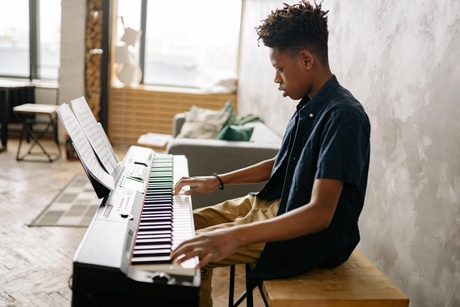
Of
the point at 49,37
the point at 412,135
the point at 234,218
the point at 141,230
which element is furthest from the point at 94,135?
the point at 49,37

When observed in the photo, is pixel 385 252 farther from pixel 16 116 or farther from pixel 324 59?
pixel 16 116

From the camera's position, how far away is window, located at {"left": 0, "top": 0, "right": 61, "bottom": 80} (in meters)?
7.07

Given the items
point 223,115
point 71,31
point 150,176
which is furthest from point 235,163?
point 71,31

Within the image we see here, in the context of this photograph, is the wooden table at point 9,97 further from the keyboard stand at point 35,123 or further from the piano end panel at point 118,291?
the piano end panel at point 118,291

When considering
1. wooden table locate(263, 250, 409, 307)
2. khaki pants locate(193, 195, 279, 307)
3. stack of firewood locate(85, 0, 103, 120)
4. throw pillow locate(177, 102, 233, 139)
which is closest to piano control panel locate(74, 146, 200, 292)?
khaki pants locate(193, 195, 279, 307)

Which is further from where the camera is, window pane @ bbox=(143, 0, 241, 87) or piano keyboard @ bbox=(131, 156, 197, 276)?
window pane @ bbox=(143, 0, 241, 87)

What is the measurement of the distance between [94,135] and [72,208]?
2.55 m

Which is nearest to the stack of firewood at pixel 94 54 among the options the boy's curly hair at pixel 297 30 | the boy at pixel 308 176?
the boy at pixel 308 176

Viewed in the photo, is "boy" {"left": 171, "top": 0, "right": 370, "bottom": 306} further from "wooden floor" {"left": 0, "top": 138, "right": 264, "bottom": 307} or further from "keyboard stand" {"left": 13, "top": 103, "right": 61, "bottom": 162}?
"keyboard stand" {"left": 13, "top": 103, "right": 61, "bottom": 162}

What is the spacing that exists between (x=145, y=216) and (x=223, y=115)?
2.77m

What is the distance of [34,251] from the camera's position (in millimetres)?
3141

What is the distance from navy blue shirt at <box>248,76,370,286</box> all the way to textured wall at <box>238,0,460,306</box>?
0.99 feet

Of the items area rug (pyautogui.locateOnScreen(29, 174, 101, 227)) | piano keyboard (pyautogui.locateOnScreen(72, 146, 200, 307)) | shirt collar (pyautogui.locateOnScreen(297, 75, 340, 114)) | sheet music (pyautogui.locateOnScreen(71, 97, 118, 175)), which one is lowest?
area rug (pyautogui.locateOnScreen(29, 174, 101, 227))

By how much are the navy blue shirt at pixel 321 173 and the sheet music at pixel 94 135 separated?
65 cm
